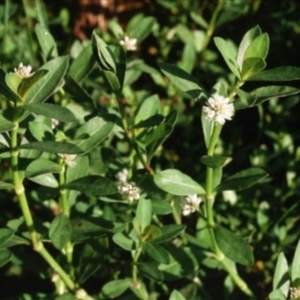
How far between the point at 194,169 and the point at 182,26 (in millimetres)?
514

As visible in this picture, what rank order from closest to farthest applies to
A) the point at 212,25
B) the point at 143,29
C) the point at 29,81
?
1. the point at 29,81
2. the point at 143,29
3. the point at 212,25

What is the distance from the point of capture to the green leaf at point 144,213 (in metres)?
1.49

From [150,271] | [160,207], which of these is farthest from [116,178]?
[150,271]

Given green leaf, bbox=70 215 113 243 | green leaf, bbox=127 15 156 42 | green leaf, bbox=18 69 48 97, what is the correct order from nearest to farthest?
green leaf, bbox=18 69 48 97 < green leaf, bbox=70 215 113 243 < green leaf, bbox=127 15 156 42

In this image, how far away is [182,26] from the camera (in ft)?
7.39

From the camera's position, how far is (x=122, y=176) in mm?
1622

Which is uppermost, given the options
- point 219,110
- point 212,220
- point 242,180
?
point 219,110

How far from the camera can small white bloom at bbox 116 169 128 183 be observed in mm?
1604

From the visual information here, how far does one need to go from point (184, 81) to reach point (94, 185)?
29cm

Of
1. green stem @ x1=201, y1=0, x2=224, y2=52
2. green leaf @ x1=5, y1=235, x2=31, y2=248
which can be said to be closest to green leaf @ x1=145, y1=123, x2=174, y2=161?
green leaf @ x1=5, y1=235, x2=31, y2=248

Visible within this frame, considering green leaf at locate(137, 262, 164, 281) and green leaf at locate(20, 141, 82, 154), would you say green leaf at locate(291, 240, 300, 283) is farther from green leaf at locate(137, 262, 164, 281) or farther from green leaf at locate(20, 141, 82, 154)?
green leaf at locate(20, 141, 82, 154)

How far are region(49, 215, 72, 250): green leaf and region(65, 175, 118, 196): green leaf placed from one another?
0.25ft

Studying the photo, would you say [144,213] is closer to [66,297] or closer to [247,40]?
[66,297]

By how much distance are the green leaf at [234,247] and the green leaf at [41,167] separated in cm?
40
